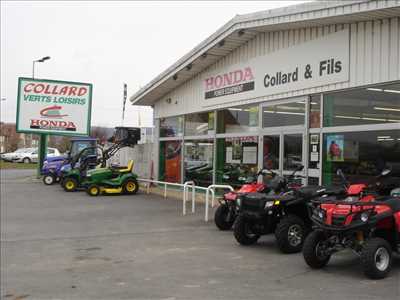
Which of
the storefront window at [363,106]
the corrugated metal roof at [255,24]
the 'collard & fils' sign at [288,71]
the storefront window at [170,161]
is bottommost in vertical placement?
the storefront window at [170,161]

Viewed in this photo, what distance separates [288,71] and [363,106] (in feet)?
8.52

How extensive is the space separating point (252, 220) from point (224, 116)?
730cm

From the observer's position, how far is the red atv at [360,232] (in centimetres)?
583

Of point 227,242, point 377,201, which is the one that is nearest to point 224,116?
point 227,242

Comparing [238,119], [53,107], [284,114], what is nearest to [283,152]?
[284,114]

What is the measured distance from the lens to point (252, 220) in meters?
7.83

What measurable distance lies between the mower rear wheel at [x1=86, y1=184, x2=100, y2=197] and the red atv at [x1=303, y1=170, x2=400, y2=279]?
11898 millimetres

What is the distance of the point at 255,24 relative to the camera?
1206 centimetres

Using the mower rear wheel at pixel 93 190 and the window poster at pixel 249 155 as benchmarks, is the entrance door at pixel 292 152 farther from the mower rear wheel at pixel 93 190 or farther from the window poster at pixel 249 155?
the mower rear wheel at pixel 93 190

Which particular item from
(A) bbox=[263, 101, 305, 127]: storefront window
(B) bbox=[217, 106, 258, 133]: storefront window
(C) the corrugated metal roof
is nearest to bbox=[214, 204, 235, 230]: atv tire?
(A) bbox=[263, 101, 305, 127]: storefront window

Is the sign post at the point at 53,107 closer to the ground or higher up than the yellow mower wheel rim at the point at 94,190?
higher up

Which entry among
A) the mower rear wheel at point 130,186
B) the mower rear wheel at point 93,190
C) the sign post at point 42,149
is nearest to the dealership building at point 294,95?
the mower rear wheel at point 130,186

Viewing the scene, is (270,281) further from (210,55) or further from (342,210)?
(210,55)

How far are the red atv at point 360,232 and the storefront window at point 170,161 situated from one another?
11167mm
